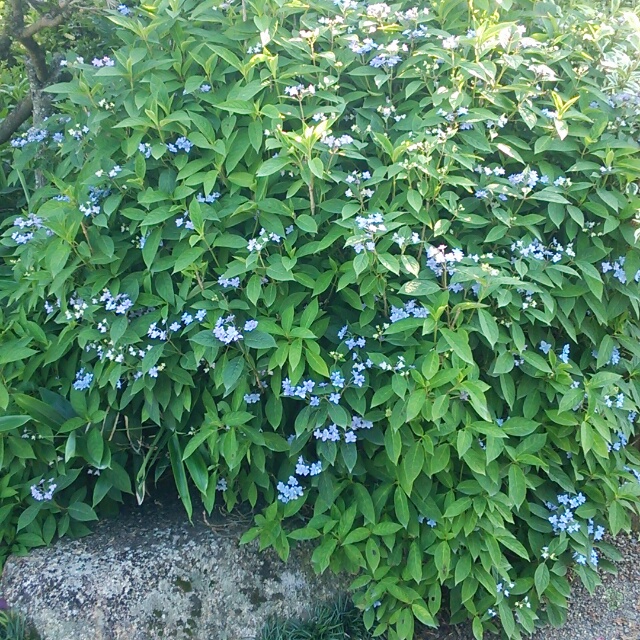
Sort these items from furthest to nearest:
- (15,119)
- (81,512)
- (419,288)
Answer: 1. (15,119)
2. (81,512)
3. (419,288)

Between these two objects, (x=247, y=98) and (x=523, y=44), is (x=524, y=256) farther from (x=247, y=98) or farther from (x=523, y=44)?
(x=247, y=98)

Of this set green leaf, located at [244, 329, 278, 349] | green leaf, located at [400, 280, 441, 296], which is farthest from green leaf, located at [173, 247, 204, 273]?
green leaf, located at [400, 280, 441, 296]

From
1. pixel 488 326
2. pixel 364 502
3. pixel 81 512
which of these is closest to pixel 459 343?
pixel 488 326

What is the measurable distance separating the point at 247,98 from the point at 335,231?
0.60m

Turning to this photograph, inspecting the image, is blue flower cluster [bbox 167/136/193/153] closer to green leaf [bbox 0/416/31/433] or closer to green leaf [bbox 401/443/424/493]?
green leaf [bbox 0/416/31/433]

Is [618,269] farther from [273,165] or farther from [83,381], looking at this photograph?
[83,381]

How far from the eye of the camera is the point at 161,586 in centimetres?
290

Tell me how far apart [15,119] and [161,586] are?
267 centimetres

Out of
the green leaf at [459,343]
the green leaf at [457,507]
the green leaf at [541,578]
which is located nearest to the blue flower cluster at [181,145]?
the green leaf at [459,343]

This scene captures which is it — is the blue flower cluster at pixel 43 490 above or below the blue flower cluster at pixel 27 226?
below

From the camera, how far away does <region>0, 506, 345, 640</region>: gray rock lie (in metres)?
2.83

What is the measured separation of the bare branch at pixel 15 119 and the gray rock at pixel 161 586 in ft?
7.57

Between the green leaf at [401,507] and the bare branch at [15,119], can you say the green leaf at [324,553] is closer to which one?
the green leaf at [401,507]

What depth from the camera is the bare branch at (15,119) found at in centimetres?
399
